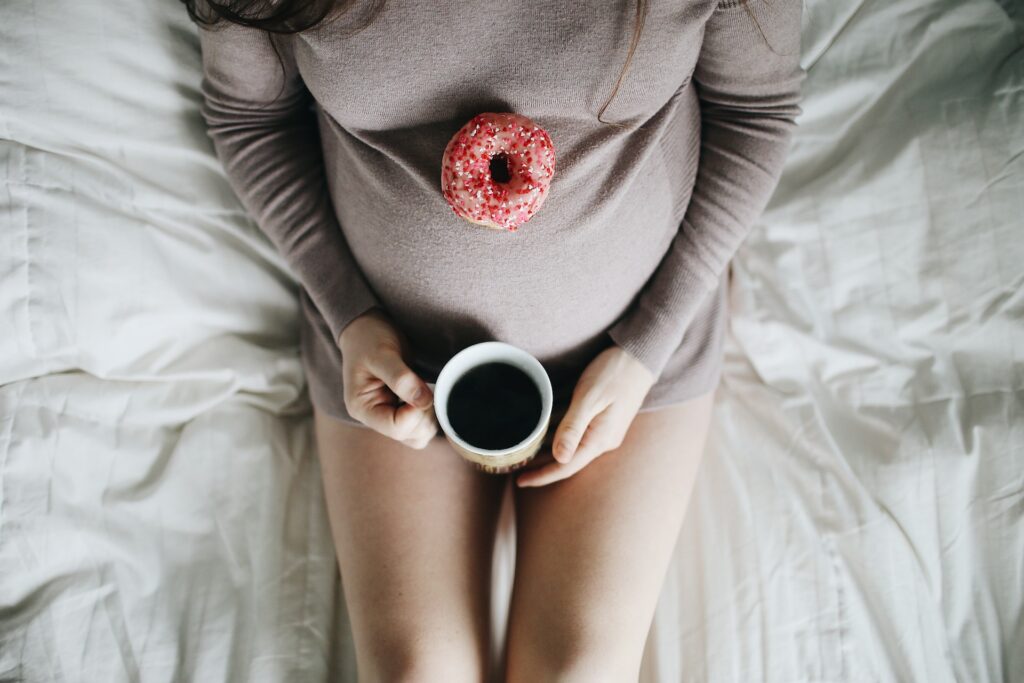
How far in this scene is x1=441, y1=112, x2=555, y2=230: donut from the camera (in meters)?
0.70

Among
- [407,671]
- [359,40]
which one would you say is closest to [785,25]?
[359,40]

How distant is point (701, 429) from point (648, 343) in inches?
6.2

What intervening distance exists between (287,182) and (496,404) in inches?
16.1

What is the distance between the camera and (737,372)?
1.08m

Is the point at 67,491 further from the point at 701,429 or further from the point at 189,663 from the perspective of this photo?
the point at 701,429

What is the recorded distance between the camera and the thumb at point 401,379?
0.78 meters

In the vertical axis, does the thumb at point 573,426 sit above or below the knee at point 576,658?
above

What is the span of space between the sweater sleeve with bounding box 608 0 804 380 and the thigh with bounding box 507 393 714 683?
0.11m

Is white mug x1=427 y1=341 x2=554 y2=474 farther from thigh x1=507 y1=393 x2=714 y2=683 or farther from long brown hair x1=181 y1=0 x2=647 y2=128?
long brown hair x1=181 y1=0 x2=647 y2=128

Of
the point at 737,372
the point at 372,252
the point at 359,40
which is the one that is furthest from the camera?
the point at 737,372

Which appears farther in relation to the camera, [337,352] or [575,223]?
[337,352]

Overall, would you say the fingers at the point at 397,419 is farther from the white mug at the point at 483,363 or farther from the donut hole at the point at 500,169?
the donut hole at the point at 500,169

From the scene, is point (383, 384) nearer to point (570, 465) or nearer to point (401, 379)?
point (401, 379)

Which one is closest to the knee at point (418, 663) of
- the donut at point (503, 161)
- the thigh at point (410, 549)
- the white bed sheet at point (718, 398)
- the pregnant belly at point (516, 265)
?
the thigh at point (410, 549)
